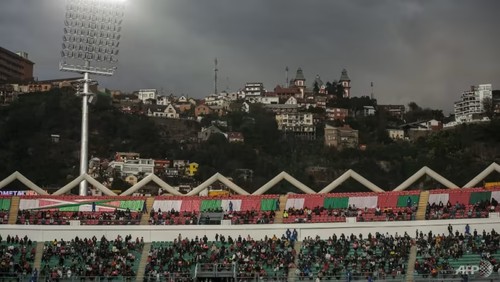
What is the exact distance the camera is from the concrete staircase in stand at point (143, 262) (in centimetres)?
4184

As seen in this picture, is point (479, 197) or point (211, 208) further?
point (211, 208)

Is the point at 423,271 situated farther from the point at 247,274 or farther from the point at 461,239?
the point at 247,274

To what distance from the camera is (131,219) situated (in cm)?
4934

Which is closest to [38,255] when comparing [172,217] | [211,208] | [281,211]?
[172,217]

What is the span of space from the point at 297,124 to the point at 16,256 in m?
133

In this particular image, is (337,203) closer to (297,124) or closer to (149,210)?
(149,210)

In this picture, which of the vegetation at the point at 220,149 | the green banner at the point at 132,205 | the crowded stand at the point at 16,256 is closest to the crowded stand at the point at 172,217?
the green banner at the point at 132,205

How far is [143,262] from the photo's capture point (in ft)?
145

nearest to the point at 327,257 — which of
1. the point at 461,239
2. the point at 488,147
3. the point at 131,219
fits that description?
the point at 461,239

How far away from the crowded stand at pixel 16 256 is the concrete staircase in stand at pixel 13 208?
2.79m

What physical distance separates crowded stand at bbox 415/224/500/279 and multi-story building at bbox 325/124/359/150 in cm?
10869

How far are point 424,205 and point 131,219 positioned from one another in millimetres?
20453

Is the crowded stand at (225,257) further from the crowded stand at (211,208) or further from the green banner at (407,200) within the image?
the green banner at (407,200)

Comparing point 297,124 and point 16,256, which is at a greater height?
point 297,124
